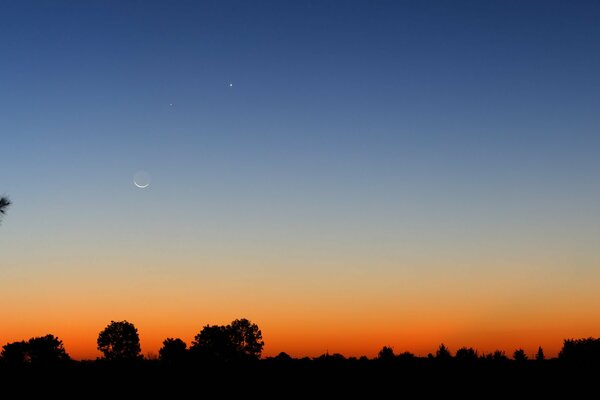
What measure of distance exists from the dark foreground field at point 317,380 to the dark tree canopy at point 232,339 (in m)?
106

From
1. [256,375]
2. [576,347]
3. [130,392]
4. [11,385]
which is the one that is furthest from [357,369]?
[576,347]

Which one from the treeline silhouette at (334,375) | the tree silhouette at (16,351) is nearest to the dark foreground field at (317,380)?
the treeline silhouette at (334,375)

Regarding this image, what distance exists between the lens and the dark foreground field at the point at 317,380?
1288 inches

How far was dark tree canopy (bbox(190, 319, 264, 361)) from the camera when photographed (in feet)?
476

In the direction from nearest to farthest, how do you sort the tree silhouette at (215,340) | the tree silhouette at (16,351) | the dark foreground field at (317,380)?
the dark foreground field at (317,380) < the tree silhouette at (16,351) < the tree silhouette at (215,340)

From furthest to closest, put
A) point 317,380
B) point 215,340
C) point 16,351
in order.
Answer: point 215,340 < point 16,351 < point 317,380

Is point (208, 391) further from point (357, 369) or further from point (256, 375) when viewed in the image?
point (357, 369)

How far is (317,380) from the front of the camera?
3588 centimetres

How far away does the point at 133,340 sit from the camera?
148625 mm

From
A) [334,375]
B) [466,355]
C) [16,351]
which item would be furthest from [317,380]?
[16,351]

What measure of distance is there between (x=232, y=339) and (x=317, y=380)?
116 m

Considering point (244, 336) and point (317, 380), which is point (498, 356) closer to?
point (317, 380)

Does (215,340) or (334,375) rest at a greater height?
(215,340)

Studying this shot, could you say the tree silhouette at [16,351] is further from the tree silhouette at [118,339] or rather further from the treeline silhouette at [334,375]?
the treeline silhouette at [334,375]
